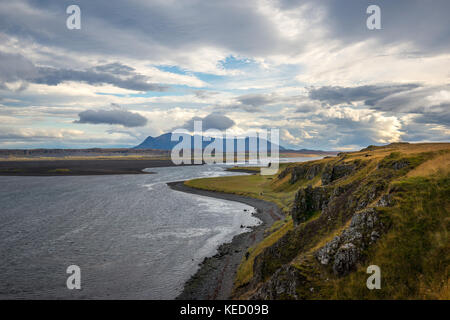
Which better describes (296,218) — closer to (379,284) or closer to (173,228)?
(379,284)

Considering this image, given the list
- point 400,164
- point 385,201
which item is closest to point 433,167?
point 400,164

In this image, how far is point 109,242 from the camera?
160 feet

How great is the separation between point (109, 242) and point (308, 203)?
3491 centimetres

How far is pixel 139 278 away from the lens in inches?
1374

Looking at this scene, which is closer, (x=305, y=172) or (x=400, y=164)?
(x=400, y=164)

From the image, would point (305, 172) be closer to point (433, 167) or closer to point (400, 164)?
point (400, 164)

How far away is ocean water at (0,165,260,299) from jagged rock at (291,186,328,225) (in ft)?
51.5

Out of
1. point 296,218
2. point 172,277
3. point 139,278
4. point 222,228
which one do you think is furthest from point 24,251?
point 296,218

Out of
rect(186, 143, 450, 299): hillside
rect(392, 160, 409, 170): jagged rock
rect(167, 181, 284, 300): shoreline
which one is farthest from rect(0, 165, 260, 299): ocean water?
rect(392, 160, 409, 170): jagged rock

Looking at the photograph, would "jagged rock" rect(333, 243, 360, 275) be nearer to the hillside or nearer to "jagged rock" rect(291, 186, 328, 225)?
the hillside

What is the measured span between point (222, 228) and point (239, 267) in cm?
2245

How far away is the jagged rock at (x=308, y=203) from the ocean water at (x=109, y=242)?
15682 mm

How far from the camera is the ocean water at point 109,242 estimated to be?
3291 centimetres
